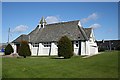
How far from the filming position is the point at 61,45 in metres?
33.6

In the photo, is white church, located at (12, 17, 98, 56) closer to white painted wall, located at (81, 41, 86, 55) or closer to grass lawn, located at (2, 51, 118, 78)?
white painted wall, located at (81, 41, 86, 55)

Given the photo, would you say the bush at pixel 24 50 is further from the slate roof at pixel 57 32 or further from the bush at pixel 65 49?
the slate roof at pixel 57 32

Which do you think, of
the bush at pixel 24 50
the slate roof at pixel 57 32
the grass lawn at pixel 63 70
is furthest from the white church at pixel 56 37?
the grass lawn at pixel 63 70

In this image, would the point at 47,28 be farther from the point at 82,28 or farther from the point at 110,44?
the point at 110,44

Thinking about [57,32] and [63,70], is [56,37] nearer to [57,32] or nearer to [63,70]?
[57,32]

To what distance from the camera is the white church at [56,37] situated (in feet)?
140

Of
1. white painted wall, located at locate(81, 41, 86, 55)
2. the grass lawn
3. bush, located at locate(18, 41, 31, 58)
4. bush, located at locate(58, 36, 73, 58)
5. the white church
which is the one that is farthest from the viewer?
the white church

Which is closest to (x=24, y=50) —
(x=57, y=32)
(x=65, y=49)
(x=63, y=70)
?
(x=65, y=49)

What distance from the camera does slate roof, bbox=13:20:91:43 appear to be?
145ft

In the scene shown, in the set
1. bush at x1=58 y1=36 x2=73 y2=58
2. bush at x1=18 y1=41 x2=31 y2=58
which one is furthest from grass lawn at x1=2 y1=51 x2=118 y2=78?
bush at x1=18 y1=41 x2=31 y2=58

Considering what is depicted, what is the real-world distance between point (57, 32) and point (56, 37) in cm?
187

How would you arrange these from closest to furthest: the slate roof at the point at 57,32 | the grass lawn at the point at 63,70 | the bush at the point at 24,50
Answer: the grass lawn at the point at 63,70
the bush at the point at 24,50
the slate roof at the point at 57,32

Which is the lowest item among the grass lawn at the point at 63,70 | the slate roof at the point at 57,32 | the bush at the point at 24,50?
the grass lawn at the point at 63,70

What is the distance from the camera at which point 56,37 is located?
4716cm
